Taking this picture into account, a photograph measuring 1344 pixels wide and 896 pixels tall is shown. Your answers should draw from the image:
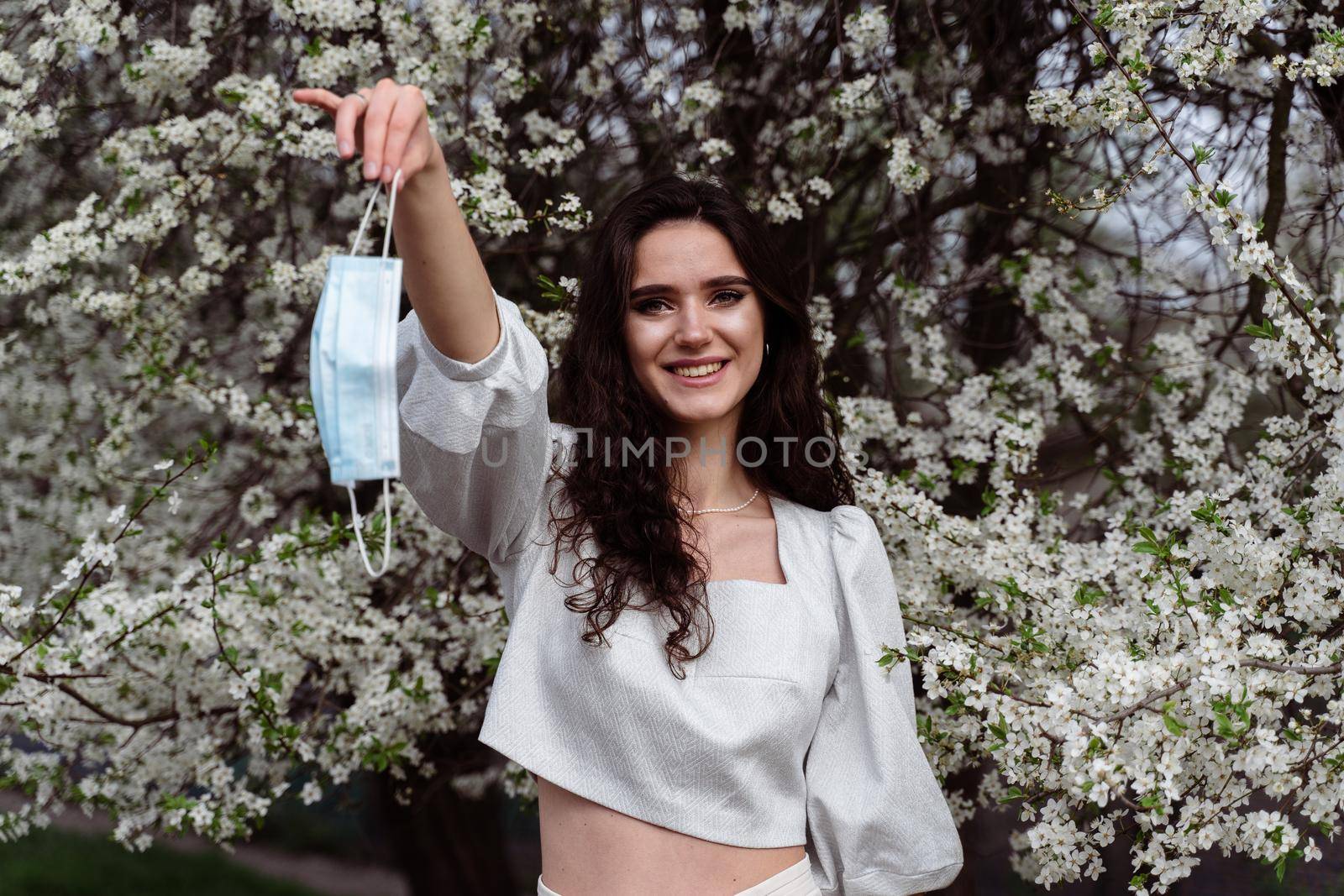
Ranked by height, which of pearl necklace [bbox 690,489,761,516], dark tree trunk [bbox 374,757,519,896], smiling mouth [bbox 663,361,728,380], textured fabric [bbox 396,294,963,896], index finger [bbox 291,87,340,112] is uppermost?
index finger [bbox 291,87,340,112]

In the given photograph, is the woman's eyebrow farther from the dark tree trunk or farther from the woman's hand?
the dark tree trunk

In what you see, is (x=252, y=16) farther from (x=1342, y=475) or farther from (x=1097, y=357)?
(x=1342, y=475)

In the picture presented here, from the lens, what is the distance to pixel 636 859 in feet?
4.98

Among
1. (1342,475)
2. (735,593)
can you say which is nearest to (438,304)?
(735,593)

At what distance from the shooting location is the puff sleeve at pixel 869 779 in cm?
165

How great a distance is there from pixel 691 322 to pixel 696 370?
0.07 meters

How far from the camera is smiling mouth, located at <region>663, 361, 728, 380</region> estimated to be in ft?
5.51

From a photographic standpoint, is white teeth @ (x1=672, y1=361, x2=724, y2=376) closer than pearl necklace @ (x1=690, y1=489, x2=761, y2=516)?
Yes

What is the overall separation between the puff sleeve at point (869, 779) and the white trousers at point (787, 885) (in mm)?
73

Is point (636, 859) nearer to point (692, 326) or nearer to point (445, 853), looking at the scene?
point (692, 326)

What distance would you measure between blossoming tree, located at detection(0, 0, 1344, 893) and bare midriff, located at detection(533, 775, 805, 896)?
0.53 m

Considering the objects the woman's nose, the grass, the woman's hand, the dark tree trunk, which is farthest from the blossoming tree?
the grass

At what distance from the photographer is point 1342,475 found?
1.61 m

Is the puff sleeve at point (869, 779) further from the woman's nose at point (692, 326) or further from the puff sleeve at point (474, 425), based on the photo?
the puff sleeve at point (474, 425)
